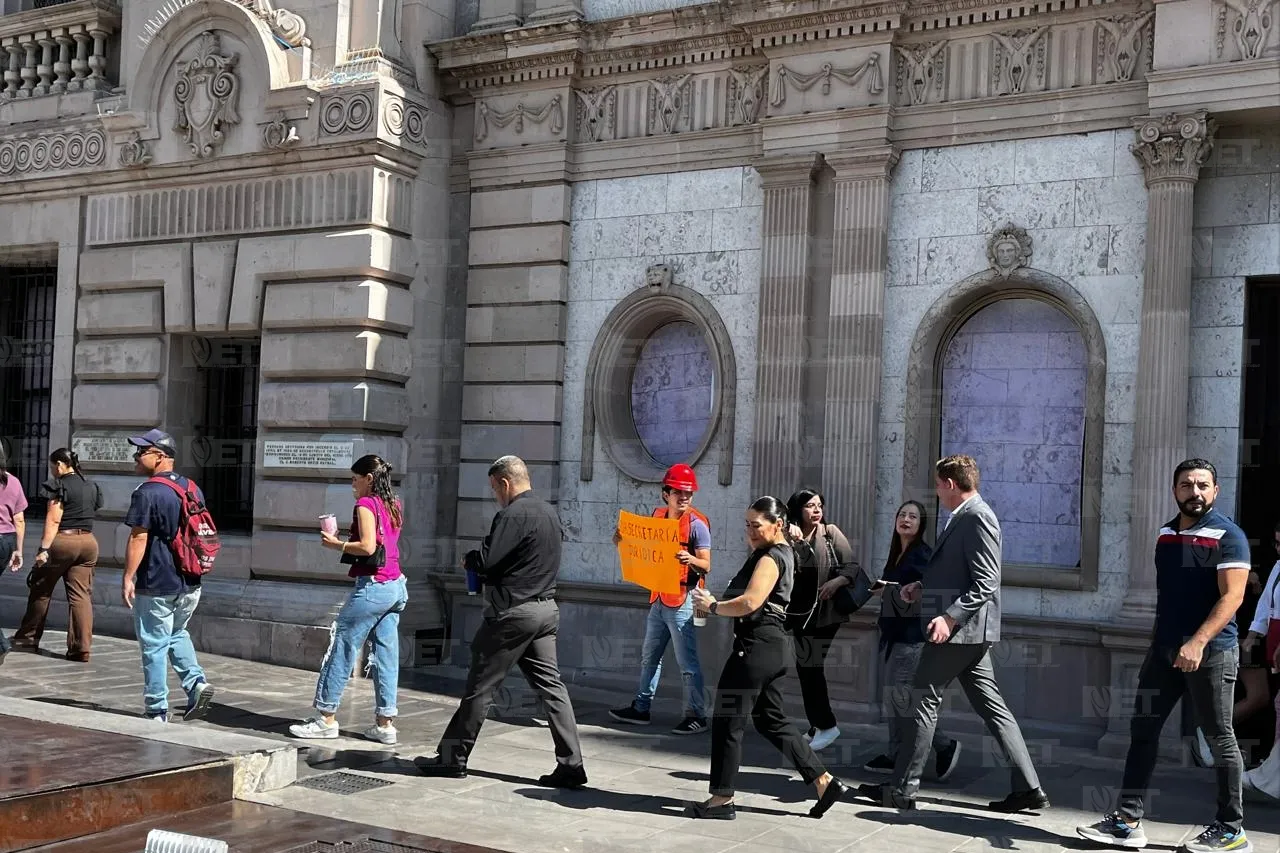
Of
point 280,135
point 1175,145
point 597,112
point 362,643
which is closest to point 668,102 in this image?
point 597,112

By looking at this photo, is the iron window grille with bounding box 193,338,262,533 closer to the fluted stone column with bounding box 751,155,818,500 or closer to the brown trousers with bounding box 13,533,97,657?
the brown trousers with bounding box 13,533,97,657

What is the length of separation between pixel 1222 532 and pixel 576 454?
6789mm

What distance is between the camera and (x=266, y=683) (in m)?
11.7

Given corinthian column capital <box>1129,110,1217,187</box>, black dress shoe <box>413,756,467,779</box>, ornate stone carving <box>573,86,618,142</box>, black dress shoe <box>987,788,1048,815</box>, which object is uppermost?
ornate stone carving <box>573,86,618,142</box>

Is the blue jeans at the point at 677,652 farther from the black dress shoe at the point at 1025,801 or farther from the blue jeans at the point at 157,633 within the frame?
the blue jeans at the point at 157,633

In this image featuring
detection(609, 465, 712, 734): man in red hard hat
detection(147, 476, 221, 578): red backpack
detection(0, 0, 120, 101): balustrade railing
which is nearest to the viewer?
detection(147, 476, 221, 578): red backpack

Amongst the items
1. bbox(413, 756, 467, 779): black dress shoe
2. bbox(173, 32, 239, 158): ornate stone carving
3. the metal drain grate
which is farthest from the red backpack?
bbox(173, 32, 239, 158): ornate stone carving

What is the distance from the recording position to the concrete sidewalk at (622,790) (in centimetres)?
729

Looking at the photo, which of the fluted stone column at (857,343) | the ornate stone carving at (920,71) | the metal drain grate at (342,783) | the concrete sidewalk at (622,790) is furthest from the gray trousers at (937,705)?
the ornate stone carving at (920,71)

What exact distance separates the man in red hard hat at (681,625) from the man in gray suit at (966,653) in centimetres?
229

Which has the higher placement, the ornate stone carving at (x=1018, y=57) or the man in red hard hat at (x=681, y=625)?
the ornate stone carving at (x=1018, y=57)

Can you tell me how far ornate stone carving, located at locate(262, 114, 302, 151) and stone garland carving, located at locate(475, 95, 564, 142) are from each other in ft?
5.84

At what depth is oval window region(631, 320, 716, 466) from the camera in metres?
12.6

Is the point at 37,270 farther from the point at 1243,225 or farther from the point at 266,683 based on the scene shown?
the point at 1243,225
